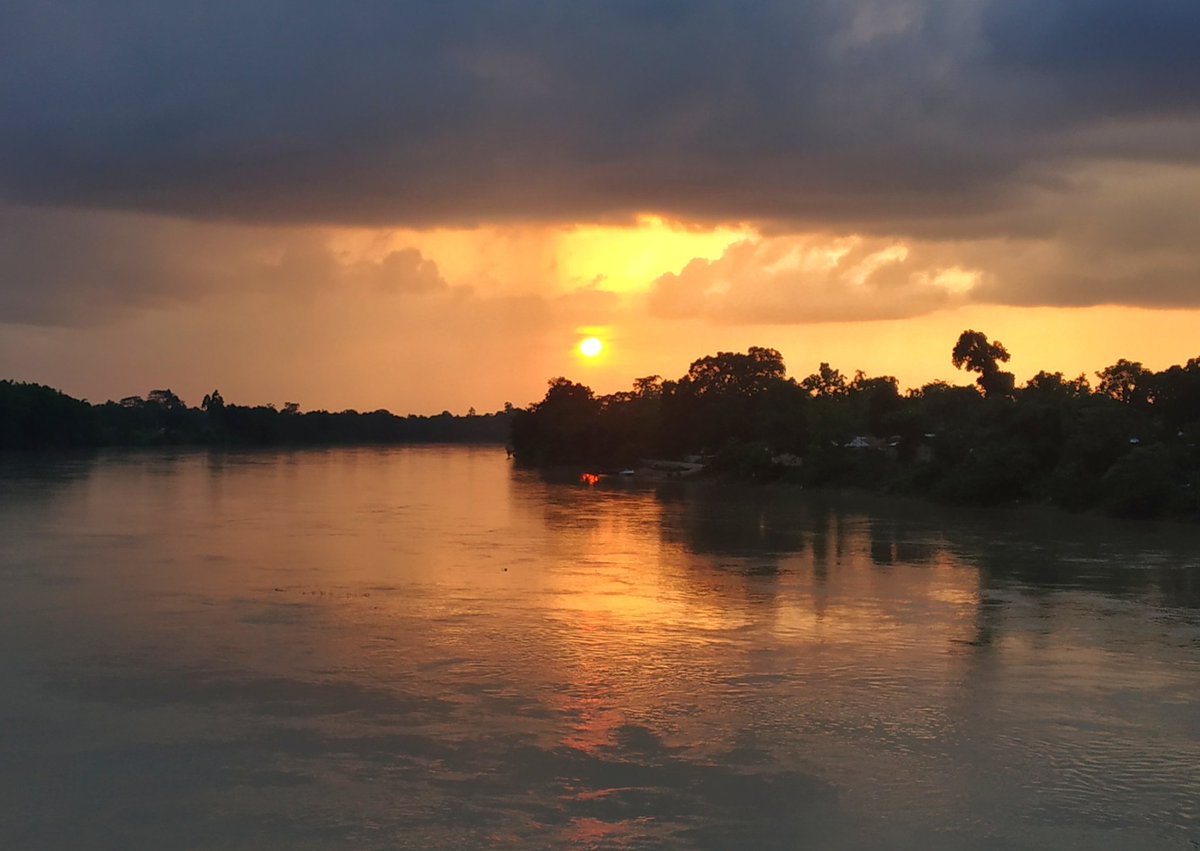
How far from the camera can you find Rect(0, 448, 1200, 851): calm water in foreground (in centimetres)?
1221

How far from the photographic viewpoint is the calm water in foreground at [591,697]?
1221cm

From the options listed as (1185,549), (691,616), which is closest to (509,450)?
(1185,549)

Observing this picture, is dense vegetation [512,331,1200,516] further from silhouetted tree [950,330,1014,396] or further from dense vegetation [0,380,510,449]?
dense vegetation [0,380,510,449]

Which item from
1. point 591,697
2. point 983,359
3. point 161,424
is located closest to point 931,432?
point 983,359

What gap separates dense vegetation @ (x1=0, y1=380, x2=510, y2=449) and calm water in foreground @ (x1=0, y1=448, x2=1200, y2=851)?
80870mm

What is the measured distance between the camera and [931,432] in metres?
66.1

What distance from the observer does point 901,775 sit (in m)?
13.5

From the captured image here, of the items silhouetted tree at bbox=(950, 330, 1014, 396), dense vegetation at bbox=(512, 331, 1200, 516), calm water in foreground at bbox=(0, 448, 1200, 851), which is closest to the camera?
calm water in foreground at bbox=(0, 448, 1200, 851)

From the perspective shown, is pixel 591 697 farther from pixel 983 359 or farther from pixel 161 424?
A: pixel 161 424

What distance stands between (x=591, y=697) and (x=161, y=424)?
5696 inches

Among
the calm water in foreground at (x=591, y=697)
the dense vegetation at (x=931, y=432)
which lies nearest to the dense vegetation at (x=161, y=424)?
the dense vegetation at (x=931, y=432)

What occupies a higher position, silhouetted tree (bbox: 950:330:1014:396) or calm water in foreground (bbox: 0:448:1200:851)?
silhouetted tree (bbox: 950:330:1014:396)

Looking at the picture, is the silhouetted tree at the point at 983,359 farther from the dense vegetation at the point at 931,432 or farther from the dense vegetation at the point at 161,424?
the dense vegetation at the point at 161,424

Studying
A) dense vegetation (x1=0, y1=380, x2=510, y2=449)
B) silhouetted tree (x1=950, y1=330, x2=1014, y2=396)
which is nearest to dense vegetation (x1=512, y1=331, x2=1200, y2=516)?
silhouetted tree (x1=950, y1=330, x2=1014, y2=396)
